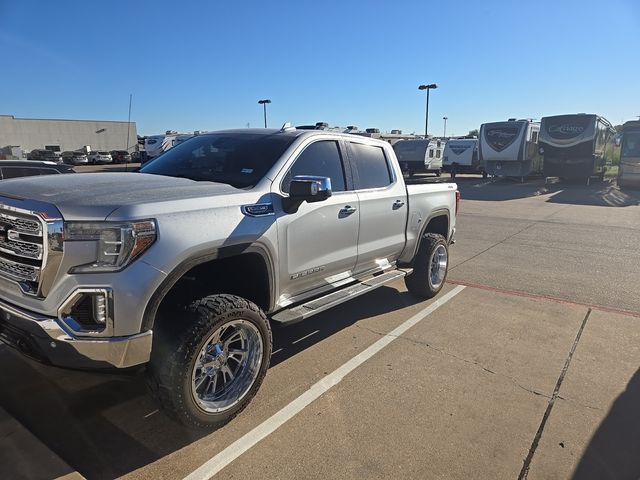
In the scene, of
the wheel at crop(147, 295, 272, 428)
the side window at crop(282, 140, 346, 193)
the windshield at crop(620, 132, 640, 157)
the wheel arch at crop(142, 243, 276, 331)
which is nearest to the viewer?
the wheel arch at crop(142, 243, 276, 331)

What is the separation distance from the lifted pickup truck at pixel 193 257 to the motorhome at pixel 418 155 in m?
24.1

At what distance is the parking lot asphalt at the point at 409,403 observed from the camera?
2.88 m

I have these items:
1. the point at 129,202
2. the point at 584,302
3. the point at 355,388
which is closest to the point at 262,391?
the point at 355,388

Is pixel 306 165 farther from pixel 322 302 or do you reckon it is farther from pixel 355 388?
pixel 355 388

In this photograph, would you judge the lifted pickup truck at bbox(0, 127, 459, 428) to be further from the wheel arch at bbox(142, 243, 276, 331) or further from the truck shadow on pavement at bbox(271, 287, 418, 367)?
the truck shadow on pavement at bbox(271, 287, 418, 367)

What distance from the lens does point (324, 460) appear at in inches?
113

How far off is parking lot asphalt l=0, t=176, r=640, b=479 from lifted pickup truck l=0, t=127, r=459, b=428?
0.42m

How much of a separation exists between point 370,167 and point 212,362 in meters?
2.66

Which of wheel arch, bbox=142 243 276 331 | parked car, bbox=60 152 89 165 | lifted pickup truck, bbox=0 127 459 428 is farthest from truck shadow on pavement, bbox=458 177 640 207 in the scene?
parked car, bbox=60 152 89 165

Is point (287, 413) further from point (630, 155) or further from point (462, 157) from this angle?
point (462, 157)

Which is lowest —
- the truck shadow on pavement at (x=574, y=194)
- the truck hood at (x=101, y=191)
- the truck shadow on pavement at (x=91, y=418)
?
the truck shadow on pavement at (x=91, y=418)

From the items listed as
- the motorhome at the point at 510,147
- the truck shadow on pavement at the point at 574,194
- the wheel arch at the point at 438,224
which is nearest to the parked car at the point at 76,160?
the motorhome at the point at 510,147

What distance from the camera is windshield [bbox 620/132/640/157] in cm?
2137

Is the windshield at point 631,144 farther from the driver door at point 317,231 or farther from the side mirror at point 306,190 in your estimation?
the side mirror at point 306,190
